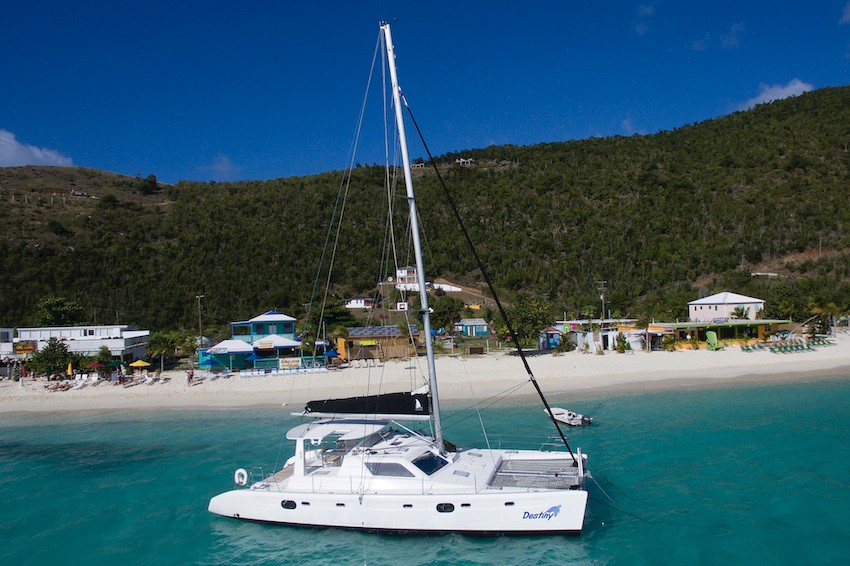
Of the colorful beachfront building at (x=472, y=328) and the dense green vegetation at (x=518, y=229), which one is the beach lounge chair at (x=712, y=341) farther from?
the colorful beachfront building at (x=472, y=328)

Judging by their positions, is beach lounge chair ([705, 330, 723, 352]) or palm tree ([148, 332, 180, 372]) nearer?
palm tree ([148, 332, 180, 372])

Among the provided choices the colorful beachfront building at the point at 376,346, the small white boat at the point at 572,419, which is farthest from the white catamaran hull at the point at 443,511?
the colorful beachfront building at the point at 376,346

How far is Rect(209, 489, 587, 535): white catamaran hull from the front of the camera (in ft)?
39.9

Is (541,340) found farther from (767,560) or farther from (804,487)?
(767,560)

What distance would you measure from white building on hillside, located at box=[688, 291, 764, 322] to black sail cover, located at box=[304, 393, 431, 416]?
39.7 meters

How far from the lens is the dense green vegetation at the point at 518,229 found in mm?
71812

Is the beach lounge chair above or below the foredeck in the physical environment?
above

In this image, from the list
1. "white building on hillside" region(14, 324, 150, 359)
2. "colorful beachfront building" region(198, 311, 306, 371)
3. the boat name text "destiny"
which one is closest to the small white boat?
the boat name text "destiny"

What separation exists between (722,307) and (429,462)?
43336mm

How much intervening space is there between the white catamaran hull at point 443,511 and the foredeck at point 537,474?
562 millimetres

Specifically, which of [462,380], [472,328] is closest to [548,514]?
[462,380]

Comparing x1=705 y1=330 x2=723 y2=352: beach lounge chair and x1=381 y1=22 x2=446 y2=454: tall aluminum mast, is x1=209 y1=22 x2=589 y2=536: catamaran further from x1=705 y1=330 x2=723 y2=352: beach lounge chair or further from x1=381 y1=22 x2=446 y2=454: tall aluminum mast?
x1=705 y1=330 x2=723 y2=352: beach lounge chair

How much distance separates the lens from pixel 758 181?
349 ft

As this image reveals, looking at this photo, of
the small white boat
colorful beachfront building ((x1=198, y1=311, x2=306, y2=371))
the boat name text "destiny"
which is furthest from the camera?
colorful beachfront building ((x1=198, y1=311, x2=306, y2=371))
